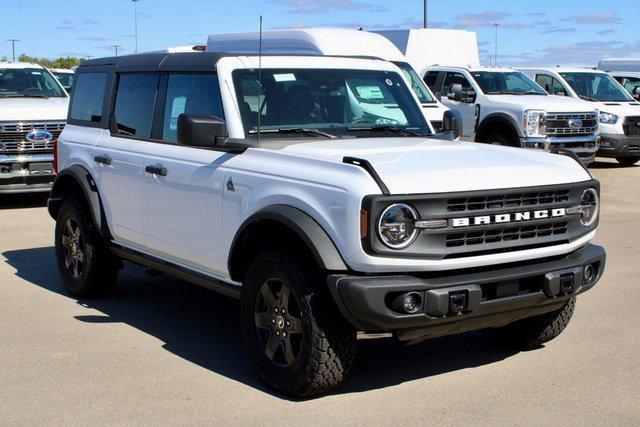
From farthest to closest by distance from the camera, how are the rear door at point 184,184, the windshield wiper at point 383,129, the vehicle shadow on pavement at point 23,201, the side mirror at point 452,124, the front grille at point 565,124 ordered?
the front grille at point 565,124, the vehicle shadow on pavement at point 23,201, the side mirror at point 452,124, the windshield wiper at point 383,129, the rear door at point 184,184

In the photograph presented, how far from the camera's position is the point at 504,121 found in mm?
16266

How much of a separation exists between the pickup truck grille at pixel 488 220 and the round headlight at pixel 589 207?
0.07m

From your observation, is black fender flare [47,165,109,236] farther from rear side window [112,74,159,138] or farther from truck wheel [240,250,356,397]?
truck wheel [240,250,356,397]

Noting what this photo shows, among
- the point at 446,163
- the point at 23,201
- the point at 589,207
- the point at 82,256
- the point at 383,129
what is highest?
the point at 383,129

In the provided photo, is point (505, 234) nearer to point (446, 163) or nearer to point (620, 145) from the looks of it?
point (446, 163)

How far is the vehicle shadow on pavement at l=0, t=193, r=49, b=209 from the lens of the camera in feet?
43.8

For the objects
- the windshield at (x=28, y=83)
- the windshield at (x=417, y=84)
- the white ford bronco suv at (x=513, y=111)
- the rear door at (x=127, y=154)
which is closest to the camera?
the rear door at (x=127, y=154)

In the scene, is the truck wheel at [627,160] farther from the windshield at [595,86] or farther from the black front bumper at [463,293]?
the black front bumper at [463,293]

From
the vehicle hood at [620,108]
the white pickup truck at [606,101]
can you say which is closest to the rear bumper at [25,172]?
the white pickup truck at [606,101]

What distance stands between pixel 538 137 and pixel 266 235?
1145 cm

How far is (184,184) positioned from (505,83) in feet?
40.8

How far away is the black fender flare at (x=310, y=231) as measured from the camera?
4.76m

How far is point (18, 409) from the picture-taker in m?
4.96

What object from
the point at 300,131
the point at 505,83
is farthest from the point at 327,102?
the point at 505,83
